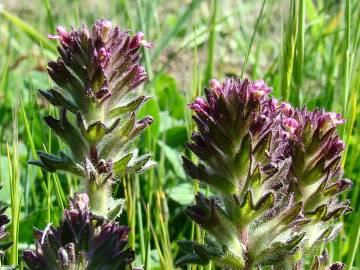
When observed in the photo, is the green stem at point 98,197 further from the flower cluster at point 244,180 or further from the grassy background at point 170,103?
the flower cluster at point 244,180

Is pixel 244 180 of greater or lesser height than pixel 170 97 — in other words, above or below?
below

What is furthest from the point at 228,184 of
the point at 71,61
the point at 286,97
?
the point at 286,97

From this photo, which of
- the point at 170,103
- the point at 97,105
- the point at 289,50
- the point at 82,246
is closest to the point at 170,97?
the point at 170,103

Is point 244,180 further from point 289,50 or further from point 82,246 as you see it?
point 289,50

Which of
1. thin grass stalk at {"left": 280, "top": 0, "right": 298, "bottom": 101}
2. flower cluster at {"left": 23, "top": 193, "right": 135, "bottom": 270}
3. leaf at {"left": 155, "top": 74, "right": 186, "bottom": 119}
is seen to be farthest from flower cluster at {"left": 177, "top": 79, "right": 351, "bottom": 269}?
leaf at {"left": 155, "top": 74, "right": 186, "bottom": 119}

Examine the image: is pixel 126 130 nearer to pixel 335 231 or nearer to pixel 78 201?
pixel 78 201

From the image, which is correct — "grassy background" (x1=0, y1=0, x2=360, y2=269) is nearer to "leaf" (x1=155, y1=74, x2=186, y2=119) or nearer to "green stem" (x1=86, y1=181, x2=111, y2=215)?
"leaf" (x1=155, y1=74, x2=186, y2=119)
